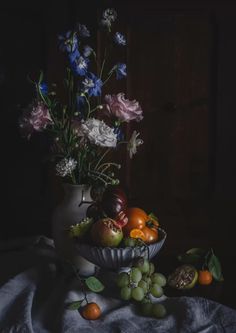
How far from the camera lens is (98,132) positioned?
4.47 ft

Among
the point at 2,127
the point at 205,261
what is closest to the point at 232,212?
the point at 2,127

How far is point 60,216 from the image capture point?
1431 mm

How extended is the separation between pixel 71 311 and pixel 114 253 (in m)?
0.16

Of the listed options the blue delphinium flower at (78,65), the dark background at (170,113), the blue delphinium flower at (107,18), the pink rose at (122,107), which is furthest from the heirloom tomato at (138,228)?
the dark background at (170,113)

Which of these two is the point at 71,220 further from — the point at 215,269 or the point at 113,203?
the point at 215,269

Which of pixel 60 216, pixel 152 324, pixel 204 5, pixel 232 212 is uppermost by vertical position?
pixel 204 5

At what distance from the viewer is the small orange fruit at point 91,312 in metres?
1.19

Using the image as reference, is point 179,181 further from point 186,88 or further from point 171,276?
point 171,276

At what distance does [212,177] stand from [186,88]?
0.49m

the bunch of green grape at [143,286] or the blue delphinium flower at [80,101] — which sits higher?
the blue delphinium flower at [80,101]

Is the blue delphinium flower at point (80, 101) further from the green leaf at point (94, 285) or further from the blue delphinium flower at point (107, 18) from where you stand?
the green leaf at point (94, 285)

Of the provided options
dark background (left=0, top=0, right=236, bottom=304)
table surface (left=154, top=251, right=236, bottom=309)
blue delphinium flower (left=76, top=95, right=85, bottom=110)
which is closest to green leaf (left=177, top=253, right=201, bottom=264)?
table surface (left=154, top=251, right=236, bottom=309)

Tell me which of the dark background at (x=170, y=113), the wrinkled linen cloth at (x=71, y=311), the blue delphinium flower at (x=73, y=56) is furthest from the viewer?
the dark background at (x=170, y=113)

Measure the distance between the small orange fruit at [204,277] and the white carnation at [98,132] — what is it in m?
0.37
